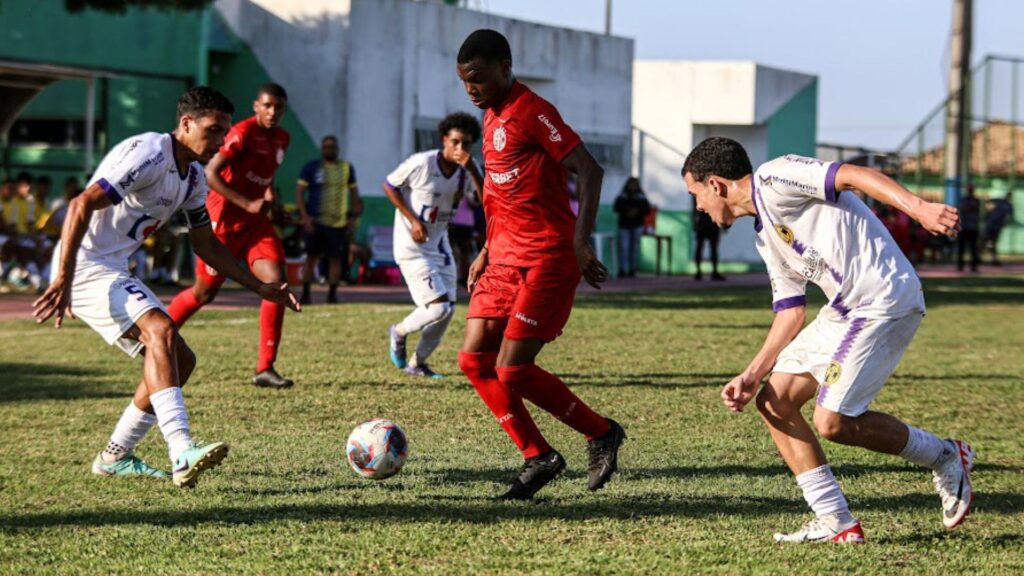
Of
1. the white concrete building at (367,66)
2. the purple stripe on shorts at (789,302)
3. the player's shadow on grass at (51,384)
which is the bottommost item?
the player's shadow on grass at (51,384)

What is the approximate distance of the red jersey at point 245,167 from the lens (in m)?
11.0

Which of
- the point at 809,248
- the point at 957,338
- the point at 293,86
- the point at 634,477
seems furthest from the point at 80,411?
the point at 293,86

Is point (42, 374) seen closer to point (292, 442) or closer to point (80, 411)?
point (80, 411)

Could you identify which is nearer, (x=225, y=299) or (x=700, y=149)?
(x=700, y=149)

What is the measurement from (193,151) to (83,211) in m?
0.69

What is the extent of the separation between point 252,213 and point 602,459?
183 inches

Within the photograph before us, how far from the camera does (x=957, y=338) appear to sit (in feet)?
56.1

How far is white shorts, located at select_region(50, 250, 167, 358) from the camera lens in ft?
23.8

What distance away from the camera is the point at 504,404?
23.4 feet

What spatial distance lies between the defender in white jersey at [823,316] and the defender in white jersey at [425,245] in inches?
236

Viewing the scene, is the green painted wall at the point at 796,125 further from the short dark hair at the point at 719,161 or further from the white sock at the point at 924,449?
the short dark hair at the point at 719,161

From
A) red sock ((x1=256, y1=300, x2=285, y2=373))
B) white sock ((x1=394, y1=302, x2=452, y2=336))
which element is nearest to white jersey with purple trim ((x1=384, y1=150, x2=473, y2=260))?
white sock ((x1=394, y1=302, x2=452, y2=336))

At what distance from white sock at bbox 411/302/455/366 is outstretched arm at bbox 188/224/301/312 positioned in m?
4.01

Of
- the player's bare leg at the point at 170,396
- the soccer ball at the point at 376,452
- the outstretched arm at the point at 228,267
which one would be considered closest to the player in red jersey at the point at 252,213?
the outstretched arm at the point at 228,267
